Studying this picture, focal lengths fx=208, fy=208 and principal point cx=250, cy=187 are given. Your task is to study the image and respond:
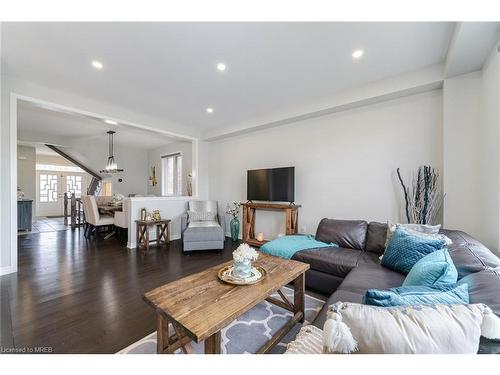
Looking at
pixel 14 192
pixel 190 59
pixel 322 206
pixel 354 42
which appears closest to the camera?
pixel 354 42

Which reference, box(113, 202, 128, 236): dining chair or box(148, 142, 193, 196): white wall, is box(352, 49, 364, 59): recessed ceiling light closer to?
box(148, 142, 193, 196): white wall

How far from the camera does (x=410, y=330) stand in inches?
24.6

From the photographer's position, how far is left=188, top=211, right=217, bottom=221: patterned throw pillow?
4412mm

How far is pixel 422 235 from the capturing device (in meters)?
1.92

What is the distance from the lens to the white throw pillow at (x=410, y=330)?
61cm

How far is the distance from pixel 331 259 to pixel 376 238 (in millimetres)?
719

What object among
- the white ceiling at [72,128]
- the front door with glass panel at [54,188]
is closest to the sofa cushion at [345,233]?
the white ceiling at [72,128]

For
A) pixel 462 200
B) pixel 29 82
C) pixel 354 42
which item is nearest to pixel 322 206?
pixel 462 200

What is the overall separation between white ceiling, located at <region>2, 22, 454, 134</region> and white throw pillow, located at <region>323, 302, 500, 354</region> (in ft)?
7.25

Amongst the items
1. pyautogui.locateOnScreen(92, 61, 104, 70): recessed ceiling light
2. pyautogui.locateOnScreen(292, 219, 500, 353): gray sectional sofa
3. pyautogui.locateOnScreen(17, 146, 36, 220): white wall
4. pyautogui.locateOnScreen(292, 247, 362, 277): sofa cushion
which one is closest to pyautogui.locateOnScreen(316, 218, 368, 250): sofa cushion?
pyautogui.locateOnScreen(292, 219, 500, 353): gray sectional sofa

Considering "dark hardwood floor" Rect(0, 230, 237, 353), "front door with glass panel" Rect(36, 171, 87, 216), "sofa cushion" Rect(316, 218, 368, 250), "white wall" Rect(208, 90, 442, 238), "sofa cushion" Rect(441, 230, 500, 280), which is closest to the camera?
"sofa cushion" Rect(441, 230, 500, 280)

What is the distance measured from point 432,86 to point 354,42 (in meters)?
1.35

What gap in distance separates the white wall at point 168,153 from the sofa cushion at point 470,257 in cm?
545
